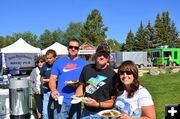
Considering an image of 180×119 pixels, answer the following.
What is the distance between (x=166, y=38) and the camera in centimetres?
7019

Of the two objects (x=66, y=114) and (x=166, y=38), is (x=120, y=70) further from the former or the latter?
(x=166, y=38)

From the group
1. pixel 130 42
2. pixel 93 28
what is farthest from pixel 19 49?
pixel 130 42

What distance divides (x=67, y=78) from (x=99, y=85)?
1.17 metres

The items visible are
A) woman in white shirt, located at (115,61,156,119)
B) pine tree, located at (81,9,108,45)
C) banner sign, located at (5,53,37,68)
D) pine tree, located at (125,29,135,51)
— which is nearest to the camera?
woman in white shirt, located at (115,61,156,119)

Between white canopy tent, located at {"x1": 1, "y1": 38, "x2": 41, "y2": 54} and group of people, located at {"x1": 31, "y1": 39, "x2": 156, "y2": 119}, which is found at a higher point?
white canopy tent, located at {"x1": 1, "y1": 38, "x2": 41, "y2": 54}

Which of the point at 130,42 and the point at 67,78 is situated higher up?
the point at 130,42

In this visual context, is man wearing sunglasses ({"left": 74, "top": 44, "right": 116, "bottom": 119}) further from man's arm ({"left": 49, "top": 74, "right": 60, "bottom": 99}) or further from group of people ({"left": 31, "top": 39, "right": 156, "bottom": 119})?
man's arm ({"left": 49, "top": 74, "right": 60, "bottom": 99})

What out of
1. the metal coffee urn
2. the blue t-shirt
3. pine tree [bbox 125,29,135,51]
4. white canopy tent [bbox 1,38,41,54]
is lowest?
the metal coffee urn

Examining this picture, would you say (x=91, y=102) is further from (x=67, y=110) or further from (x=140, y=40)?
(x=140, y=40)

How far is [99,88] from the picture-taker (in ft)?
12.4

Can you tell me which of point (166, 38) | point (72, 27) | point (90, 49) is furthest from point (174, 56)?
point (72, 27)

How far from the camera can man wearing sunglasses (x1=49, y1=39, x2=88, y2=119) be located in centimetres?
479

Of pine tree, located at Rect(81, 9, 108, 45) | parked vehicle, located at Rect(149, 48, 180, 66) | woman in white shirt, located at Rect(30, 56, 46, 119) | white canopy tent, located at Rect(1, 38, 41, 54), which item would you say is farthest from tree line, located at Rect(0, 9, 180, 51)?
woman in white shirt, located at Rect(30, 56, 46, 119)

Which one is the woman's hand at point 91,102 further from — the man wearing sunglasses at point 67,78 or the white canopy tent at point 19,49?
the white canopy tent at point 19,49
